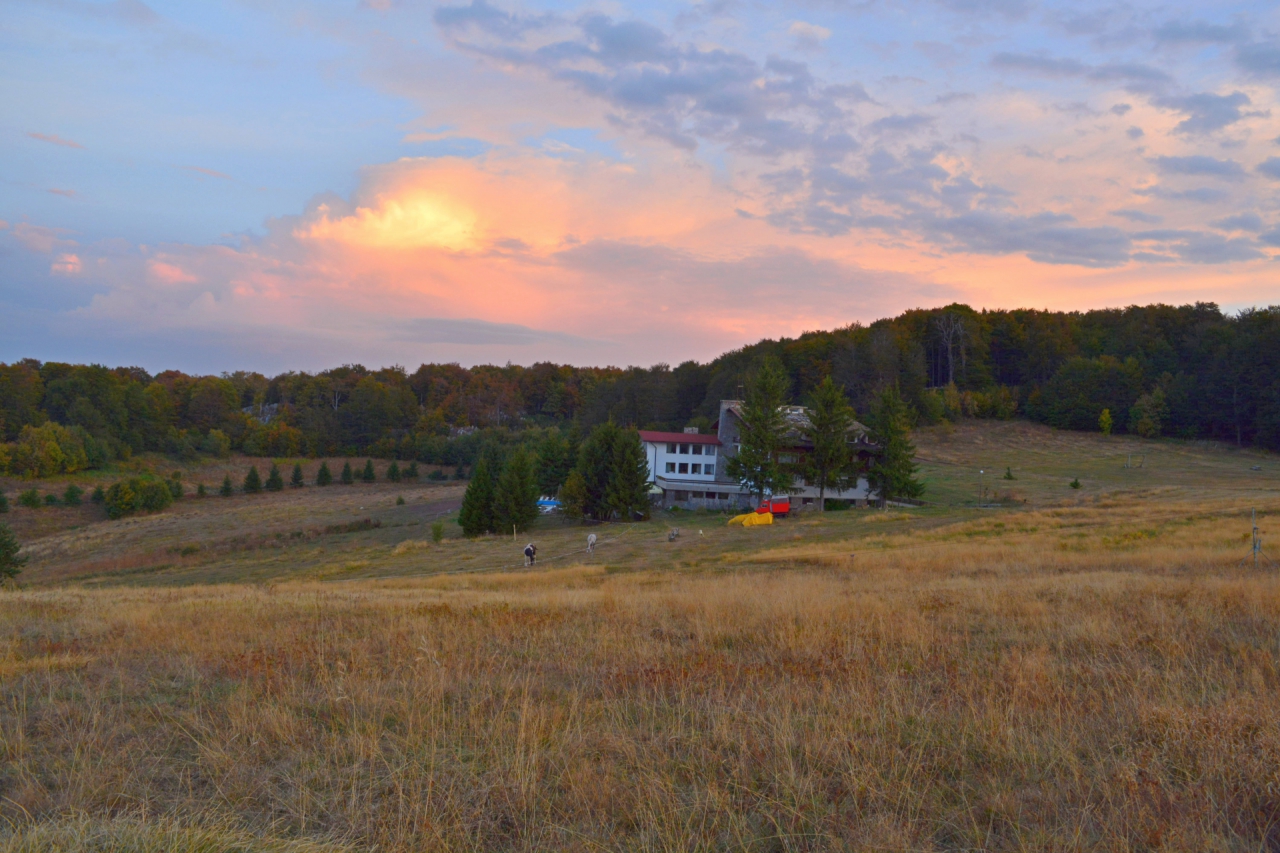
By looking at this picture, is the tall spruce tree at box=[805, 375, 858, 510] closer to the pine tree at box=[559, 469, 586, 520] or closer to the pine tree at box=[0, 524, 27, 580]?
the pine tree at box=[559, 469, 586, 520]

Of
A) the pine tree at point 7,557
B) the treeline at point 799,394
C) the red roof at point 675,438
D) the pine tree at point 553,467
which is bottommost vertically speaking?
the pine tree at point 7,557

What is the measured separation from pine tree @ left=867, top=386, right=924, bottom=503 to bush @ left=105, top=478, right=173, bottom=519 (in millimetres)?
69326

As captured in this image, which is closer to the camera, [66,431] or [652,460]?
[652,460]

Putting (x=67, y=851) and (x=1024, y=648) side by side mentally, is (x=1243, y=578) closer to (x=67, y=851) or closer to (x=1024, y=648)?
(x=1024, y=648)

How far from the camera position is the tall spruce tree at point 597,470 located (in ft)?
172

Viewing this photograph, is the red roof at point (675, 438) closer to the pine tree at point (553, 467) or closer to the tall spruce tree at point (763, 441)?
the pine tree at point (553, 467)

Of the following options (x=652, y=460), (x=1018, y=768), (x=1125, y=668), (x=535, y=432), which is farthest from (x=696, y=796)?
(x=535, y=432)

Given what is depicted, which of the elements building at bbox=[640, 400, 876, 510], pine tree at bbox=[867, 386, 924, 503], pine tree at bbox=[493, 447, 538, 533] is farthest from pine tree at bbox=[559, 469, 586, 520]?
pine tree at bbox=[867, 386, 924, 503]

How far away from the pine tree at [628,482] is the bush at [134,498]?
5180 centimetres

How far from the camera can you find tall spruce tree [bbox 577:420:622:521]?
172 feet

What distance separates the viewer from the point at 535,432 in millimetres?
109125

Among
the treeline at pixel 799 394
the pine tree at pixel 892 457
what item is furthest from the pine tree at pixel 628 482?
the pine tree at pixel 892 457

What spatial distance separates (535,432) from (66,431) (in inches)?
2330

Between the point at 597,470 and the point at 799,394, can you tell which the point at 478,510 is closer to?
the point at 597,470
